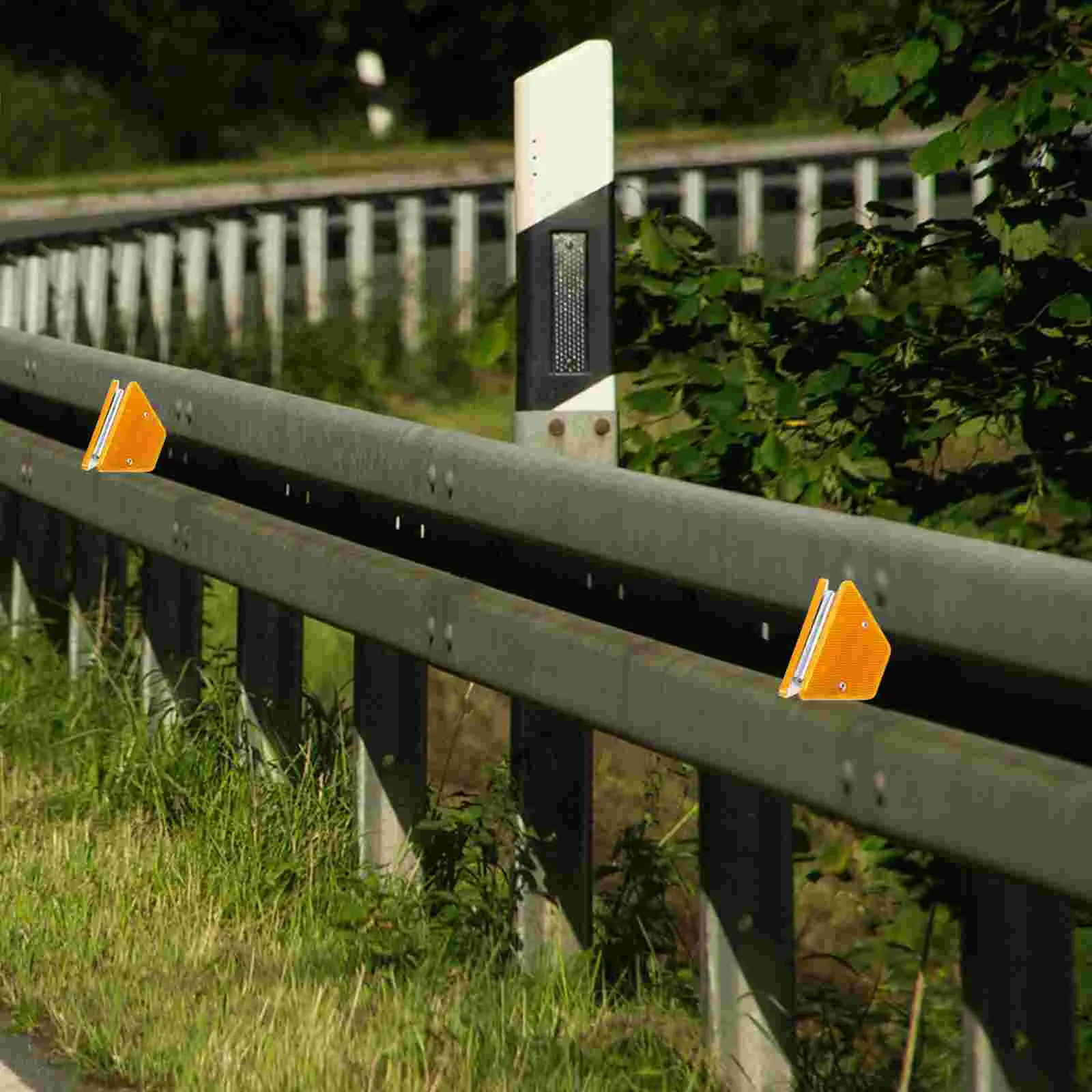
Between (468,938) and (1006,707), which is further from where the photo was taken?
(468,938)

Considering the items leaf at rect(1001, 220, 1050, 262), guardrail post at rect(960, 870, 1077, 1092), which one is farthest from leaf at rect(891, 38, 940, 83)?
guardrail post at rect(960, 870, 1077, 1092)

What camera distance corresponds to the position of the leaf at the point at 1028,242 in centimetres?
553

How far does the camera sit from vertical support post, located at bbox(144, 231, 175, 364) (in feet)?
43.6

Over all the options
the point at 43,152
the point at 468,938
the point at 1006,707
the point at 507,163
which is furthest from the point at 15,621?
the point at 43,152

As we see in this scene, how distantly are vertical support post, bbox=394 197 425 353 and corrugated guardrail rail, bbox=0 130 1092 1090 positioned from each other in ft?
29.4

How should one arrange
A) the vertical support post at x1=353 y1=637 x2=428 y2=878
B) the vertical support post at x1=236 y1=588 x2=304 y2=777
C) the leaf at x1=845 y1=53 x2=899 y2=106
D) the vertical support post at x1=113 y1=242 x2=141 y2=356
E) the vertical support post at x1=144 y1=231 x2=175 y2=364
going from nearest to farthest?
the vertical support post at x1=353 y1=637 x2=428 y2=878 → the vertical support post at x1=236 y1=588 x2=304 y2=777 → the leaf at x1=845 y1=53 x2=899 y2=106 → the vertical support post at x1=113 y1=242 x2=141 y2=356 → the vertical support post at x1=144 y1=231 x2=175 y2=364

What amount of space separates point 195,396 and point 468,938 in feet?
4.40

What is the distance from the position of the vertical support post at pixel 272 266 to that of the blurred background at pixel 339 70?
21841mm

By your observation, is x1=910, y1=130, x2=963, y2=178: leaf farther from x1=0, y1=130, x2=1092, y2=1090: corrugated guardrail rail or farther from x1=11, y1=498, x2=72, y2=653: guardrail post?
x1=11, y1=498, x2=72, y2=653: guardrail post

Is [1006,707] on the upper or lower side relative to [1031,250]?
lower

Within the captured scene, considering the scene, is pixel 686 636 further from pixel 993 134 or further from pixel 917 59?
pixel 917 59

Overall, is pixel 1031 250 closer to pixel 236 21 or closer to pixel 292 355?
pixel 292 355

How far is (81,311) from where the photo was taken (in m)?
14.0

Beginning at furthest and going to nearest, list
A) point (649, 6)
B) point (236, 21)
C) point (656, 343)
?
1. point (236, 21)
2. point (649, 6)
3. point (656, 343)
